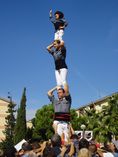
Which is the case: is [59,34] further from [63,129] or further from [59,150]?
[59,150]

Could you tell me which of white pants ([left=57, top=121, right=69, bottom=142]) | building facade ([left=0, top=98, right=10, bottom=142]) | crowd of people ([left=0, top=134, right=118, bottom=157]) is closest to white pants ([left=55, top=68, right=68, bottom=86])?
white pants ([left=57, top=121, right=69, bottom=142])

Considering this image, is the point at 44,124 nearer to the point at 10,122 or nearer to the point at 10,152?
the point at 10,122

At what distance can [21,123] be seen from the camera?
60.8 metres

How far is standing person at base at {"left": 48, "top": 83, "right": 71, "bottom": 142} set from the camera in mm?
15141

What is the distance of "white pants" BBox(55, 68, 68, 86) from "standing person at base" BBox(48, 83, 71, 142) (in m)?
0.26

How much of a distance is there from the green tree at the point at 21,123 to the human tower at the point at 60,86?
44242 mm

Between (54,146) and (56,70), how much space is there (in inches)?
221

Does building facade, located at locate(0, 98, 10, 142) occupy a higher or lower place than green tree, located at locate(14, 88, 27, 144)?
higher

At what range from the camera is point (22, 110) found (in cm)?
6159

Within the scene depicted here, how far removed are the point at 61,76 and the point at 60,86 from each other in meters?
0.41

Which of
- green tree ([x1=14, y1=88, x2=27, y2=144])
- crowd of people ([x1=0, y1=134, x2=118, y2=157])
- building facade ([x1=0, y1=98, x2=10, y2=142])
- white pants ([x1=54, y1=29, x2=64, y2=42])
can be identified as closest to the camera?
crowd of people ([x1=0, y1=134, x2=118, y2=157])

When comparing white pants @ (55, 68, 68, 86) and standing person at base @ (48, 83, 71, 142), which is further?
white pants @ (55, 68, 68, 86)

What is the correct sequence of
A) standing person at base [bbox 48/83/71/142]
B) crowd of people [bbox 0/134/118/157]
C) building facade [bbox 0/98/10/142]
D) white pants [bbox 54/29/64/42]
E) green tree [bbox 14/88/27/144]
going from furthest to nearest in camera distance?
building facade [bbox 0/98/10/142] < green tree [bbox 14/88/27/144] < white pants [bbox 54/29/64/42] < standing person at base [bbox 48/83/71/142] < crowd of people [bbox 0/134/118/157]

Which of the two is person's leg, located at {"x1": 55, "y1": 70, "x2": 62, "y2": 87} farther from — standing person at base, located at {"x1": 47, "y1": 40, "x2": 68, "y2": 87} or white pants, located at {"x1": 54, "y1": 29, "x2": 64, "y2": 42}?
white pants, located at {"x1": 54, "y1": 29, "x2": 64, "y2": 42}
